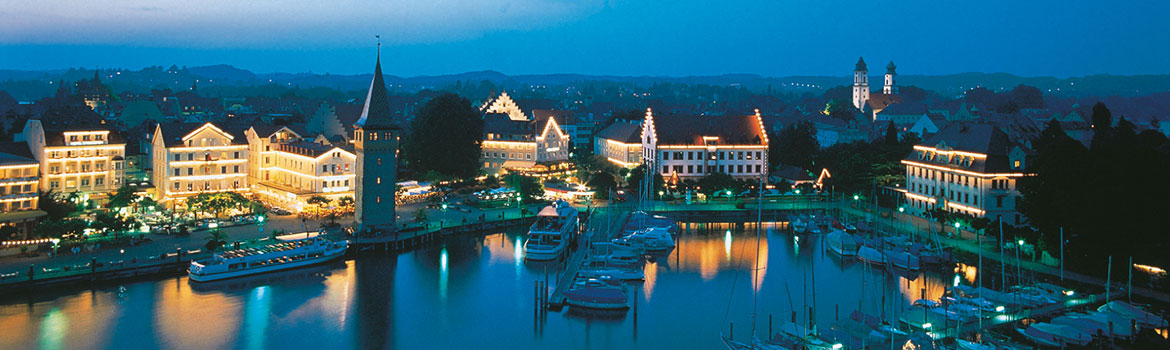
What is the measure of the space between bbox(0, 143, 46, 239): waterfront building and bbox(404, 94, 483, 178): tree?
59.9 ft

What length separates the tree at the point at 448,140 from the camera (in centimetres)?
4781

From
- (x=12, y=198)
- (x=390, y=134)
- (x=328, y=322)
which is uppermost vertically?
(x=390, y=134)

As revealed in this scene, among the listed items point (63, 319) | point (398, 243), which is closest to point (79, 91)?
point (398, 243)

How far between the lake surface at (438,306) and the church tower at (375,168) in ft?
7.72

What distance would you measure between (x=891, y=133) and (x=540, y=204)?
19358 millimetres

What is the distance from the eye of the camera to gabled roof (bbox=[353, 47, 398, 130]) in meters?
34.9

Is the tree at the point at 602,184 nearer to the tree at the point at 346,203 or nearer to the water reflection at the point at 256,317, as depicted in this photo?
the tree at the point at 346,203

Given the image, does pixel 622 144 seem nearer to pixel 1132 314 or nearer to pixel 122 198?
pixel 122 198

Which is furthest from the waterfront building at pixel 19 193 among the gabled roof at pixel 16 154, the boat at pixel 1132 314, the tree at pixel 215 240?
the boat at pixel 1132 314

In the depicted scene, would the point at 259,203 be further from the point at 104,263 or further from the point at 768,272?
the point at 768,272

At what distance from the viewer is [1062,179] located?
1099 inches

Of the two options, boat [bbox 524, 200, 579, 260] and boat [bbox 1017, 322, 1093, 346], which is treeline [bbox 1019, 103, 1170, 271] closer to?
boat [bbox 1017, 322, 1093, 346]

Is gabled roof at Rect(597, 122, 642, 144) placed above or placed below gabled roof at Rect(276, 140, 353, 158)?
above

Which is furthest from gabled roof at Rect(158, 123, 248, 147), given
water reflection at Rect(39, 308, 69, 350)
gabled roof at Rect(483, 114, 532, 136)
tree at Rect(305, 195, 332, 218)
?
water reflection at Rect(39, 308, 69, 350)
